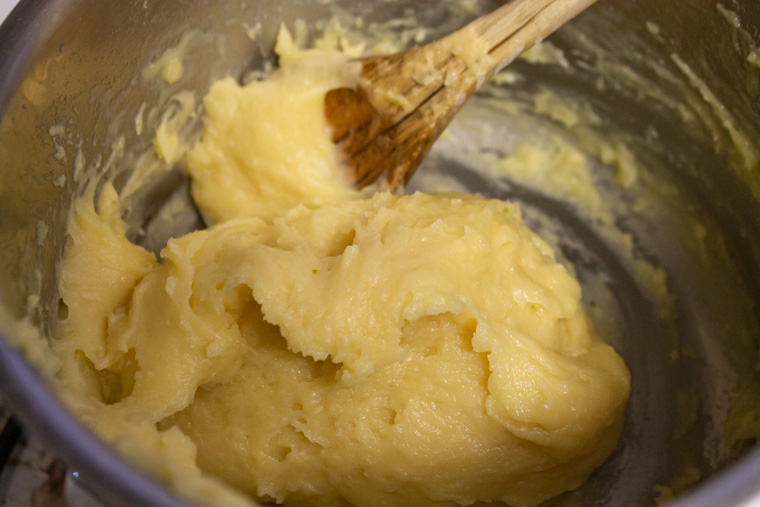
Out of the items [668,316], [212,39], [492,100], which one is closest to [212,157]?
[212,39]

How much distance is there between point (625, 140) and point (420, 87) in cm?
71

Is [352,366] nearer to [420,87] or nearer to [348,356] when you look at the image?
[348,356]

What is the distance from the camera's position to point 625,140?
1.91 meters

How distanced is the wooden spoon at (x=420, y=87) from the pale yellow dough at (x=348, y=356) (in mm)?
241

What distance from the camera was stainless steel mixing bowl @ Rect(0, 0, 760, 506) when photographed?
120cm

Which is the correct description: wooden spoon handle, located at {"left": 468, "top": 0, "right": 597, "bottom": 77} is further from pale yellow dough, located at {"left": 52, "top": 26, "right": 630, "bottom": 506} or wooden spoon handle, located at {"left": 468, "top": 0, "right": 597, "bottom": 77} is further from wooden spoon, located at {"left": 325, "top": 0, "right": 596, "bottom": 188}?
pale yellow dough, located at {"left": 52, "top": 26, "right": 630, "bottom": 506}

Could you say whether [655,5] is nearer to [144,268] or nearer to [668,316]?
[668,316]

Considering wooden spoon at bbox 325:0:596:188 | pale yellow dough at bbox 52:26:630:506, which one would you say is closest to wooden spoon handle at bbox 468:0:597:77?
wooden spoon at bbox 325:0:596:188

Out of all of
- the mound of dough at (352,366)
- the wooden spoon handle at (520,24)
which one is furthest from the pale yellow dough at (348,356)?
the wooden spoon handle at (520,24)

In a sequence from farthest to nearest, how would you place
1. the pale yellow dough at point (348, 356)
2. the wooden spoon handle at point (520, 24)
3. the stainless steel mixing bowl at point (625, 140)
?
1. the wooden spoon handle at point (520, 24)
2. the pale yellow dough at point (348, 356)
3. the stainless steel mixing bowl at point (625, 140)

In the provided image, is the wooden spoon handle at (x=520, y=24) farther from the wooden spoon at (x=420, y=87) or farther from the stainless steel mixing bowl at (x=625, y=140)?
the stainless steel mixing bowl at (x=625, y=140)

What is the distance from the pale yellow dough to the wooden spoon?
24cm

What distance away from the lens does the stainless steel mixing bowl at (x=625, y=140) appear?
1199 millimetres

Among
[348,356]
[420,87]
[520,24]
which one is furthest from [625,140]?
[348,356]
